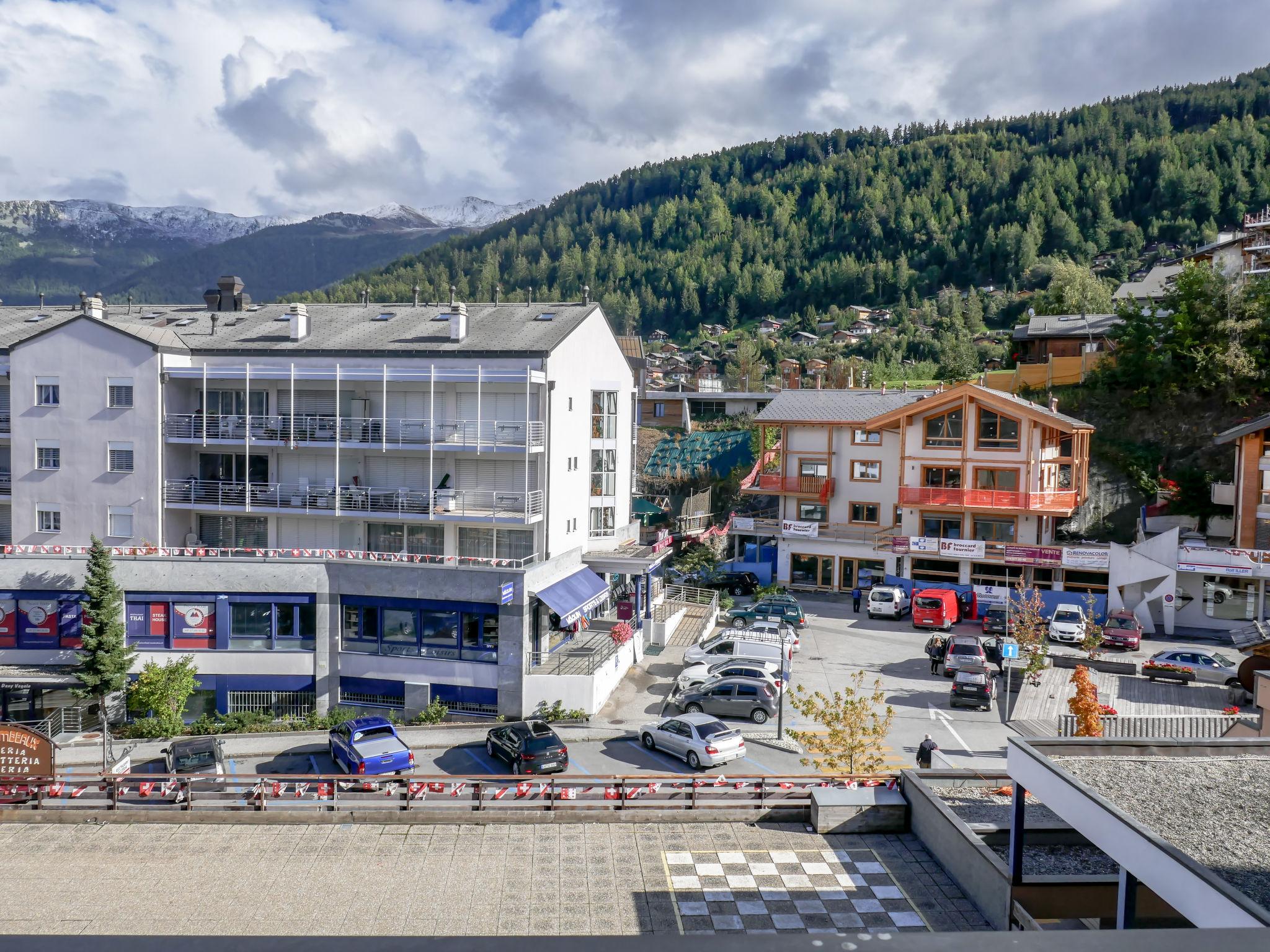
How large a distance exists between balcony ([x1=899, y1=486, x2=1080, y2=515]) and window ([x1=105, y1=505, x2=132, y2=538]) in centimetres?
Answer: 3612

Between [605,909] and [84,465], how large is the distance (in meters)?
31.7

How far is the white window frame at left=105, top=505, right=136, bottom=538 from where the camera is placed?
36.4 metres

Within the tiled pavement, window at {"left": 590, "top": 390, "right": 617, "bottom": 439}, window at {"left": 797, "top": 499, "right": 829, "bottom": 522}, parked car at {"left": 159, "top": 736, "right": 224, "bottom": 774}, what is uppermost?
Result: window at {"left": 590, "top": 390, "right": 617, "bottom": 439}

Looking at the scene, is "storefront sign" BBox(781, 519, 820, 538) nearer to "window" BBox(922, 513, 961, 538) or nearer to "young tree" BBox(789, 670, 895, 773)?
"window" BBox(922, 513, 961, 538)

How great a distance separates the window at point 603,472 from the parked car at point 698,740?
14.0 m

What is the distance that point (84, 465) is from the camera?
36.5 m

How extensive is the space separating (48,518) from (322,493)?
11774 millimetres

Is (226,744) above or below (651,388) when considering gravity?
below

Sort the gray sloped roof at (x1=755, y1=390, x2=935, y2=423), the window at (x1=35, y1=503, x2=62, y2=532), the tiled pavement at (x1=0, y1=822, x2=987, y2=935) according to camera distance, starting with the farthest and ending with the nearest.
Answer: the gray sloped roof at (x1=755, y1=390, x2=935, y2=423), the window at (x1=35, y1=503, x2=62, y2=532), the tiled pavement at (x1=0, y1=822, x2=987, y2=935)

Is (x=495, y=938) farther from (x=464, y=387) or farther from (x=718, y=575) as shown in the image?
(x=718, y=575)

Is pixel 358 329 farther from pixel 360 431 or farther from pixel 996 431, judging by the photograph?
pixel 996 431

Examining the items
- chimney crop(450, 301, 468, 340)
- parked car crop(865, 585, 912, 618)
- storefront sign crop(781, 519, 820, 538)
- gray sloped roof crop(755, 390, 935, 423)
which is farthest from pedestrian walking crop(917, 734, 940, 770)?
gray sloped roof crop(755, 390, 935, 423)

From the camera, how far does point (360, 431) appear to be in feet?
116

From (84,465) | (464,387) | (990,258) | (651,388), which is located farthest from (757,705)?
(990,258)
